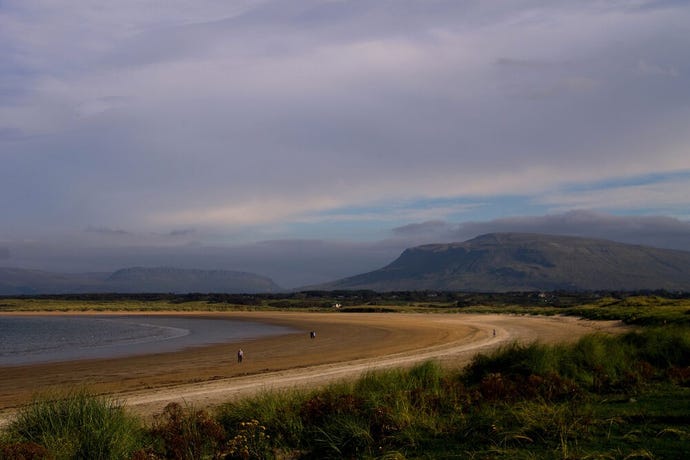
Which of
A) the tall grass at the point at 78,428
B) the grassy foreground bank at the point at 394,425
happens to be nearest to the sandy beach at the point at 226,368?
the tall grass at the point at 78,428

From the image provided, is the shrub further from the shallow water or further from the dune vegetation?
the shallow water

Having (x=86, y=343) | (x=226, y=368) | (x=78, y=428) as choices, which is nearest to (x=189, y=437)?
(x=78, y=428)

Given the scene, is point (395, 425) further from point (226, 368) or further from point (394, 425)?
point (226, 368)

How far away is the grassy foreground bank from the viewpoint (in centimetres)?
922

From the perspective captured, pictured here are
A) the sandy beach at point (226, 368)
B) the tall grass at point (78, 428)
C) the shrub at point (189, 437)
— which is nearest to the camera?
the tall grass at point (78, 428)

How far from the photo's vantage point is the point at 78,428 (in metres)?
10.5

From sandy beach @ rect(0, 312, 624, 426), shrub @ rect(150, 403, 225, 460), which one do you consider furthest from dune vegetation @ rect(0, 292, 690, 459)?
sandy beach @ rect(0, 312, 624, 426)

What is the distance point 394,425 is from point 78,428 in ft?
17.4

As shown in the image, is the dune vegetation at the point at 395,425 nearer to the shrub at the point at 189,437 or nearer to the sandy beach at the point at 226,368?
the shrub at the point at 189,437

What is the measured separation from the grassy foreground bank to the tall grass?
0.02m

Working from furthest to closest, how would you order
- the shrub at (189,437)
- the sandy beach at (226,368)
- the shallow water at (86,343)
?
the shallow water at (86,343)
the sandy beach at (226,368)
the shrub at (189,437)

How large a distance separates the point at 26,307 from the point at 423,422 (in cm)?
13746

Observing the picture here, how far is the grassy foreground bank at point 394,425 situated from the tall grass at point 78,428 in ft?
0.07

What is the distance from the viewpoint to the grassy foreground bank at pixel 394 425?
30.2ft
